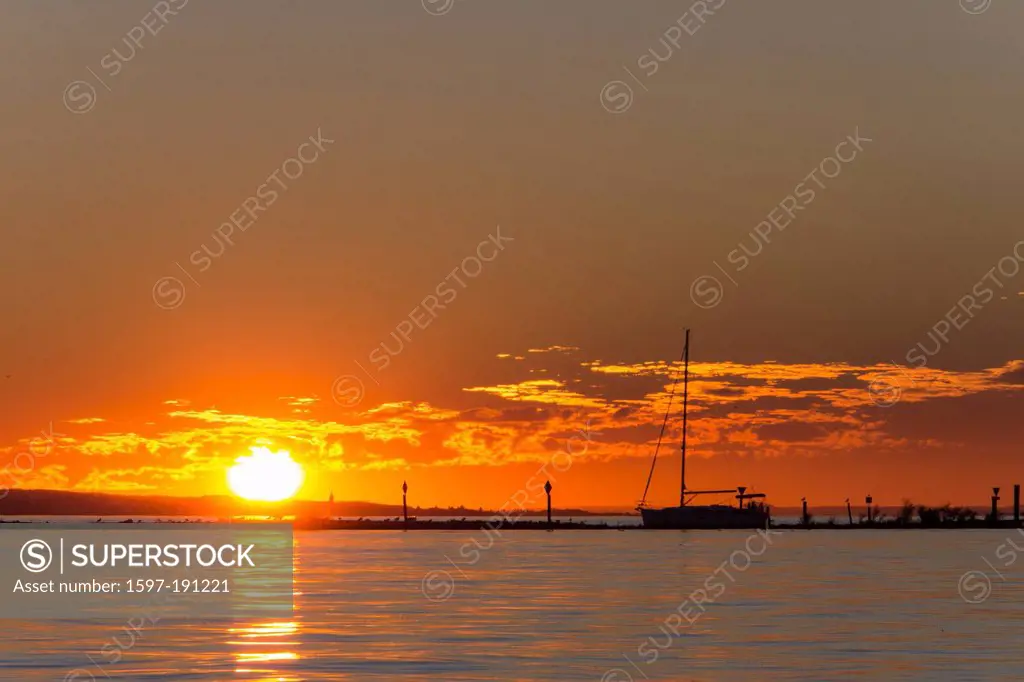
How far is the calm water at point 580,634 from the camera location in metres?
35.8

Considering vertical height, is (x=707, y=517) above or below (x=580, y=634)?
above

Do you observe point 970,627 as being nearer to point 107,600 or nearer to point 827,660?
point 827,660

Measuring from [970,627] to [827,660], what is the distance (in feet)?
36.7

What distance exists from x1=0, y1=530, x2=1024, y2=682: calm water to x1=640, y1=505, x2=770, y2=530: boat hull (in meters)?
90.8

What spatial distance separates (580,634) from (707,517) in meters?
128

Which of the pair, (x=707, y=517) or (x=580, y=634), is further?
(x=707, y=517)

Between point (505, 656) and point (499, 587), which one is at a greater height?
point (499, 587)

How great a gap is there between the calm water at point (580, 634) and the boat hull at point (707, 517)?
90799mm

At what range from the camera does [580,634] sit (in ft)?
145

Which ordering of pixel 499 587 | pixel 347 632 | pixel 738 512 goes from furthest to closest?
pixel 738 512
pixel 499 587
pixel 347 632

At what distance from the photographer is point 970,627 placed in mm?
47031

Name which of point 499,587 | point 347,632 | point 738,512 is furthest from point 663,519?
point 347,632

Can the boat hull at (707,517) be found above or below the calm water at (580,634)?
above

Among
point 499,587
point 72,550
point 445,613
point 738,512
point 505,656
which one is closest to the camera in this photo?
point 505,656
